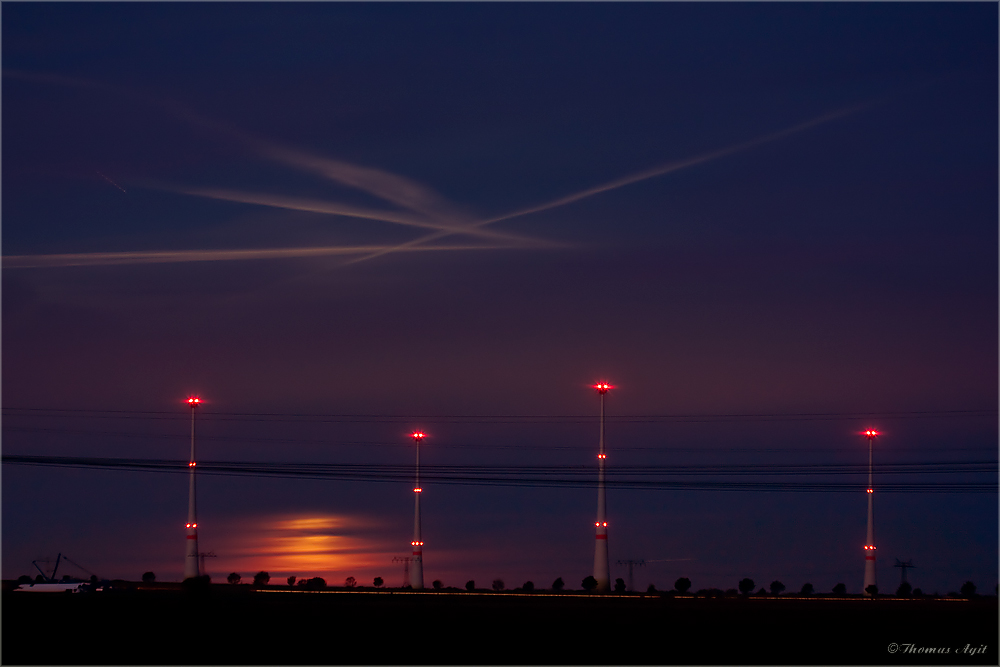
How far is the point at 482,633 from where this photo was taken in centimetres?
4944

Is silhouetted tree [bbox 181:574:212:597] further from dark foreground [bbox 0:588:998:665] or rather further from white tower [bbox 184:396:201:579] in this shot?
white tower [bbox 184:396:201:579]

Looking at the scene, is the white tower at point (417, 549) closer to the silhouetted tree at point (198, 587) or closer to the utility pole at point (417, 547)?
the utility pole at point (417, 547)

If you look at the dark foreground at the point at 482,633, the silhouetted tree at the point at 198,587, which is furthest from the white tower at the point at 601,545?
the silhouetted tree at the point at 198,587

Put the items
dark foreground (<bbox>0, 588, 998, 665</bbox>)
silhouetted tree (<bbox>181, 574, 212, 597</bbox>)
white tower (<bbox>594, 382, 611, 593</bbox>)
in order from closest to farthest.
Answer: dark foreground (<bbox>0, 588, 998, 665</bbox>), silhouetted tree (<bbox>181, 574, 212, 597</bbox>), white tower (<bbox>594, 382, 611, 593</bbox>)

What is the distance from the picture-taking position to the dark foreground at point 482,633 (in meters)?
41.4

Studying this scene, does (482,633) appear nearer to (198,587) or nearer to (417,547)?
(198,587)

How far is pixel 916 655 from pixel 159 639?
1214 inches

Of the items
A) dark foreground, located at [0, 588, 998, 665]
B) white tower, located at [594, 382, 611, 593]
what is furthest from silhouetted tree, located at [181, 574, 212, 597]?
white tower, located at [594, 382, 611, 593]

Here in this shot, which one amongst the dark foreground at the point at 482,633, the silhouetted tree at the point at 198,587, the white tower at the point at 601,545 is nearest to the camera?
the dark foreground at the point at 482,633

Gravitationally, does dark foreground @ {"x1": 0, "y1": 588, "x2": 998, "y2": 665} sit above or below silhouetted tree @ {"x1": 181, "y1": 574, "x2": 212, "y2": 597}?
below

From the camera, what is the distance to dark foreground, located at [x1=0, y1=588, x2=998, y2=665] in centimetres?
4141

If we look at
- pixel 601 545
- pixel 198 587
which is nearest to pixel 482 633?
pixel 198 587

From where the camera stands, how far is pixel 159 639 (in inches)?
1807

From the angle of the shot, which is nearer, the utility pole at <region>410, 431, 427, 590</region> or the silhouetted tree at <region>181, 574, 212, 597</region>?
the silhouetted tree at <region>181, 574, 212, 597</region>
